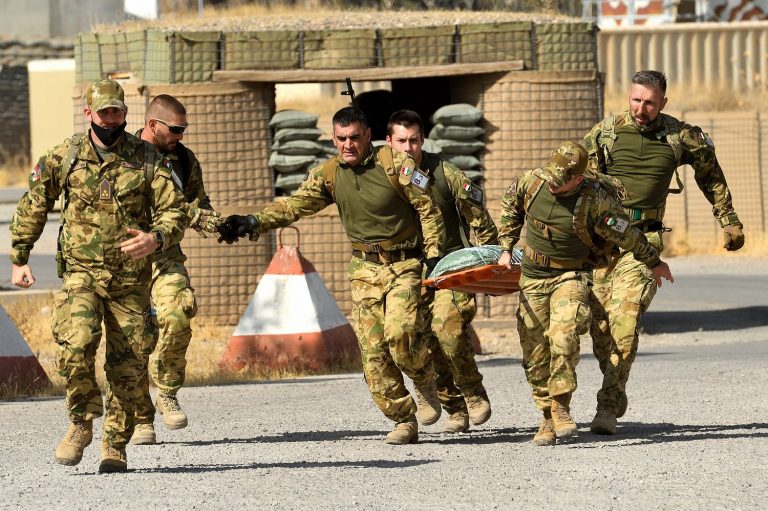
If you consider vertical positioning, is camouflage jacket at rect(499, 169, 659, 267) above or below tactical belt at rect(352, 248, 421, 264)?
above

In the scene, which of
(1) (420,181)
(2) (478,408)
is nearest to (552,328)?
(2) (478,408)

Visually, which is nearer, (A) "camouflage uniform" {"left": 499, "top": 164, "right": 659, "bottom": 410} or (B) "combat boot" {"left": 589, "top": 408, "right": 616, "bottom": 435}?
(A) "camouflage uniform" {"left": 499, "top": 164, "right": 659, "bottom": 410}

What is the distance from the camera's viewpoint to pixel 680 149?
35.8ft

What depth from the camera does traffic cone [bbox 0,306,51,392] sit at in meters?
13.1

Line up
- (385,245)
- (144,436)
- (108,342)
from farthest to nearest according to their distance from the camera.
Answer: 1. (144,436)
2. (385,245)
3. (108,342)

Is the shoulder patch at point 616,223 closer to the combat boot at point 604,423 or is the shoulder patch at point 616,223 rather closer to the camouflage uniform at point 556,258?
the camouflage uniform at point 556,258

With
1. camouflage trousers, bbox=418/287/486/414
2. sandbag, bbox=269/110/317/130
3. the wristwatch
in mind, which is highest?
sandbag, bbox=269/110/317/130

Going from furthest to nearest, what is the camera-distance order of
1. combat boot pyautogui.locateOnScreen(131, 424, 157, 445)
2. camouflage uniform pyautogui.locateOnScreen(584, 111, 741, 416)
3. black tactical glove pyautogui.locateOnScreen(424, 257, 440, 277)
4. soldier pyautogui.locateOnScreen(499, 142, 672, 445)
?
camouflage uniform pyautogui.locateOnScreen(584, 111, 741, 416) → combat boot pyautogui.locateOnScreen(131, 424, 157, 445) → black tactical glove pyautogui.locateOnScreen(424, 257, 440, 277) → soldier pyautogui.locateOnScreen(499, 142, 672, 445)

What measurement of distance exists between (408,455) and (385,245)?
4.14ft

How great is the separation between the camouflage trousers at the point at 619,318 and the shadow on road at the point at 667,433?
0.82 ft

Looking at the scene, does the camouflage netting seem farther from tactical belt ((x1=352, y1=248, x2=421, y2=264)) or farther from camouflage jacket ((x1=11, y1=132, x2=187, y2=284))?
camouflage jacket ((x1=11, y1=132, x2=187, y2=284))

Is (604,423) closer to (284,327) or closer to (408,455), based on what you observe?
(408,455)

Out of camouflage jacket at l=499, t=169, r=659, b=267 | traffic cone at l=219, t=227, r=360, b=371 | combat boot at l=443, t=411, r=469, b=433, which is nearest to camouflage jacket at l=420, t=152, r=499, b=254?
camouflage jacket at l=499, t=169, r=659, b=267

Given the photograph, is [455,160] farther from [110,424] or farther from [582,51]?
[110,424]
